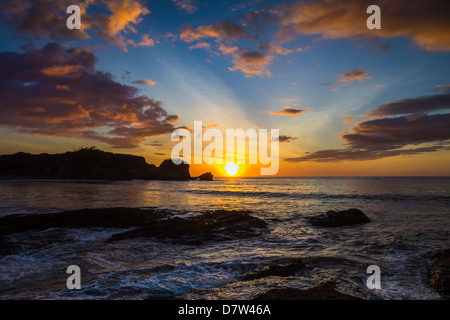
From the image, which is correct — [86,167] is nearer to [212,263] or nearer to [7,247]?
[7,247]

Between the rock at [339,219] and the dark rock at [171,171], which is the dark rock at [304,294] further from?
the dark rock at [171,171]

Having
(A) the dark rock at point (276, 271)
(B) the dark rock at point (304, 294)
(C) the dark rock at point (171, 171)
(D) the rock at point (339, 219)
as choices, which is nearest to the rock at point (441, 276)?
(B) the dark rock at point (304, 294)

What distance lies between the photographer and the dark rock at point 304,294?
441cm

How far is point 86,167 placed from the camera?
4441 inches

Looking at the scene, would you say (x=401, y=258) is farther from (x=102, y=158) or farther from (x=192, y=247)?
(x=102, y=158)

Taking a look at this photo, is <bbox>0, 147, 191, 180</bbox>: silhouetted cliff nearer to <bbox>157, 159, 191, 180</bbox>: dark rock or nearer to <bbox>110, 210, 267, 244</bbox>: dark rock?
<bbox>157, 159, 191, 180</bbox>: dark rock

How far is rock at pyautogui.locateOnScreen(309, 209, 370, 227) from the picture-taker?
1392cm

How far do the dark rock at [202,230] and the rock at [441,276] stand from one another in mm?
6996

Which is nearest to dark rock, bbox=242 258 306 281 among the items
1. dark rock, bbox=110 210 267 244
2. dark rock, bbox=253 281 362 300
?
dark rock, bbox=253 281 362 300

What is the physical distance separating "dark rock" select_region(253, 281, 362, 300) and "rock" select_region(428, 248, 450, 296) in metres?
2.48

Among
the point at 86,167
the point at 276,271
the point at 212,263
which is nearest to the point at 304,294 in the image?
the point at 276,271

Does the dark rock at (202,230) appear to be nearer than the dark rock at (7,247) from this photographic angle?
No

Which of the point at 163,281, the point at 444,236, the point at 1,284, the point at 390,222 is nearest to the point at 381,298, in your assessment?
the point at 163,281

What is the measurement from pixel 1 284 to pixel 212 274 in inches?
207
